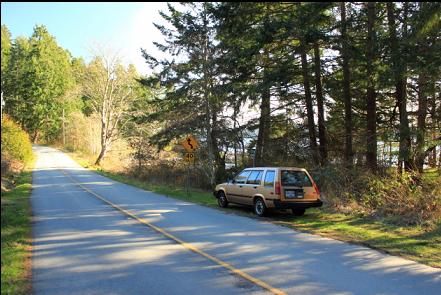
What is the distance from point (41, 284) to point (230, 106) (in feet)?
63.2

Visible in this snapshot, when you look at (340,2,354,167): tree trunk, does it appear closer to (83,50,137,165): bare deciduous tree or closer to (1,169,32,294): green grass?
(1,169,32,294): green grass

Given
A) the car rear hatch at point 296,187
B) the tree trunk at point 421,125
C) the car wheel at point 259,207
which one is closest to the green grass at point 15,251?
the car wheel at point 259,207

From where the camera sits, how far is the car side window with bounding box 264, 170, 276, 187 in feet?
49.0

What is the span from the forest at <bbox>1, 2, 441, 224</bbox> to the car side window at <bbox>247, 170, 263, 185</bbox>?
10.6 feet

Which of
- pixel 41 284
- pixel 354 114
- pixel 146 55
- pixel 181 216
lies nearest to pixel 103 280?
pixel 41 284

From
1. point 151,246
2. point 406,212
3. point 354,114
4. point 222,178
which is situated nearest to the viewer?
point 151,246

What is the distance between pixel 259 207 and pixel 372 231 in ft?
13.8

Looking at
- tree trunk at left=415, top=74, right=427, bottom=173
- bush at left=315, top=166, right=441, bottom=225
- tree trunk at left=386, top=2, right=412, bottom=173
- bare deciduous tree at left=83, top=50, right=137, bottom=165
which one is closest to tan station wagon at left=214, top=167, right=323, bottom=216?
bush at left=315, top=166, right=441, bottom=225

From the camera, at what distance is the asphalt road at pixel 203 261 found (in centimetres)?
696

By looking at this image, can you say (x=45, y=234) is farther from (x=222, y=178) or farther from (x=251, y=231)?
(x=222, y=178)

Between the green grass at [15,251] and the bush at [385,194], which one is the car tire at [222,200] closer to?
the bush at [385,194]

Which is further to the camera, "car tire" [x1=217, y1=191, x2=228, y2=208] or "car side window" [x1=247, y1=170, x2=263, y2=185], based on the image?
"car tire" [x1=217, y1=191, x2=228, y2=208]

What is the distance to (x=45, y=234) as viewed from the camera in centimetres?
1149

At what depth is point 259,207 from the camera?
15469 millimetres
